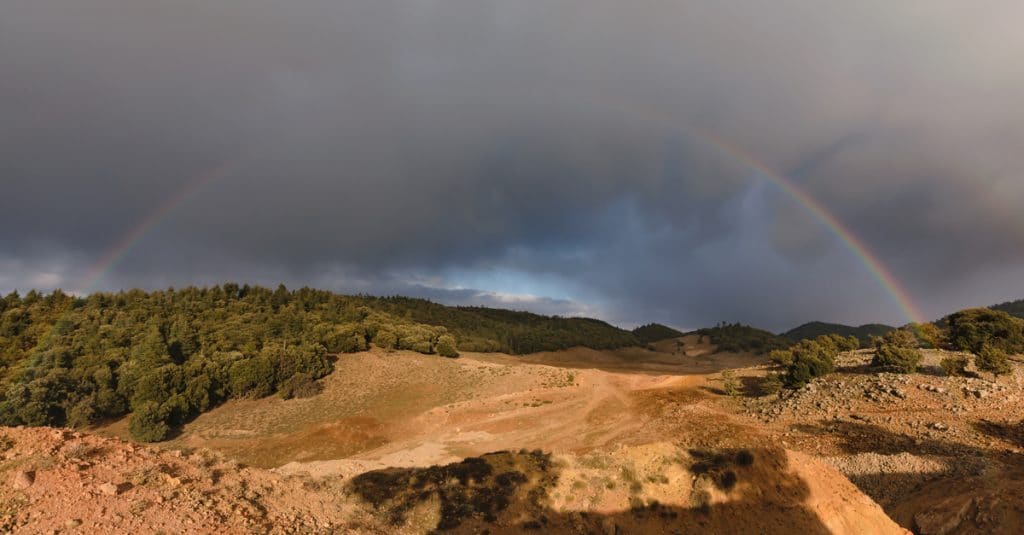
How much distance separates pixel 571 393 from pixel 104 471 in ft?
113

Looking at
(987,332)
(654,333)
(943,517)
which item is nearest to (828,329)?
(654,333)

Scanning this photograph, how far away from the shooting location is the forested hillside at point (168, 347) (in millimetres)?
33969

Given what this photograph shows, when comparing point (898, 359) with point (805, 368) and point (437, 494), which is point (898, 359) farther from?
point (437, 494)

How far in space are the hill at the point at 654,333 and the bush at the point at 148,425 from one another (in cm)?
10866

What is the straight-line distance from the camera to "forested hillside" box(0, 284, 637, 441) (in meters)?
34.0

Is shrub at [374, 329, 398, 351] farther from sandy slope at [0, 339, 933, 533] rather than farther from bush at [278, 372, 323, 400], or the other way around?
sandy slope at [0, 339, 933, 533]

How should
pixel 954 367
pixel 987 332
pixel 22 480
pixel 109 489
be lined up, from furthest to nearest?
pixel 987 332
pixel 954 367
pixel 109 489
pixel 22 480

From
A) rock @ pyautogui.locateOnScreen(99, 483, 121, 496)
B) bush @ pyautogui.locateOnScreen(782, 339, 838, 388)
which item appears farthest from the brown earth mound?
bush @ pyautogui.locateOnScreen(782, 339, 838, 388)

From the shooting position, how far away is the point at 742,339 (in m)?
97.4

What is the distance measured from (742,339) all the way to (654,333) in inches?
1467

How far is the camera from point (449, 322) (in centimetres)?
9156

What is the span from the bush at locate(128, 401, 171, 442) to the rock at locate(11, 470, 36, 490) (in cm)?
2867

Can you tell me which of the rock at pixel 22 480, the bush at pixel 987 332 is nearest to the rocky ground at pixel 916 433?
the bush at pixel 987 332

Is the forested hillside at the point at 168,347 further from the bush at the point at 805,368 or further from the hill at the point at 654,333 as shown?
the hill at the point at 654,333
